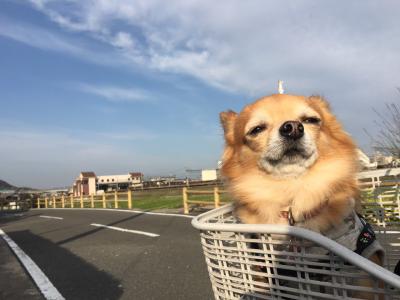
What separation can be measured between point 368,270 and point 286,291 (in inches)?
15.6

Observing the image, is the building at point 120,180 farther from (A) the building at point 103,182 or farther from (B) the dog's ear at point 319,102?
(B) the dog's ear at point 319,102

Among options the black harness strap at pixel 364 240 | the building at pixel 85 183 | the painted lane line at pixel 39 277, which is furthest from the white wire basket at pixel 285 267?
the building at pixel 85 183

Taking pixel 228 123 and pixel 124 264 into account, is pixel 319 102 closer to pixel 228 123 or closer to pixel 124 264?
pixel 228 123

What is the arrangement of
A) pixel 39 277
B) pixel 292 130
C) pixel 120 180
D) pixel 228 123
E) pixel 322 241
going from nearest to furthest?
pixel 322 241, pixel 292 130, pixel 228 123, pixel 39 277, pixel 120 180

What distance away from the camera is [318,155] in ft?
7.64

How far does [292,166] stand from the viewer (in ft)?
7.73

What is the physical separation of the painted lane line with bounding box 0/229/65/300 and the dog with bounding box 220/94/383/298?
336cm

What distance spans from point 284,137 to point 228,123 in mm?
715

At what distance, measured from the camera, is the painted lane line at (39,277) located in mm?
4904

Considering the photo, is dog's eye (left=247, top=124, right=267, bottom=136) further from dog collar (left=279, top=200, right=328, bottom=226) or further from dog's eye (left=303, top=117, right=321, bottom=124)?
dog collar (left=279, top=200, right=328, bottom=226)

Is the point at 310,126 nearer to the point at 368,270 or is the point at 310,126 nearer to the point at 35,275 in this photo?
the point at 368,270

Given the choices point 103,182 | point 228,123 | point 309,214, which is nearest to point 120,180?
point 103,182

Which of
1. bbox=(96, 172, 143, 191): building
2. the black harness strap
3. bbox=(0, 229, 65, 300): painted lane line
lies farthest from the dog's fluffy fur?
bbox=(96, 172, 143, 191): building

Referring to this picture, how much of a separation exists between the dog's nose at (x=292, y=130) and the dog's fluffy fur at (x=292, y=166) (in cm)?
5
